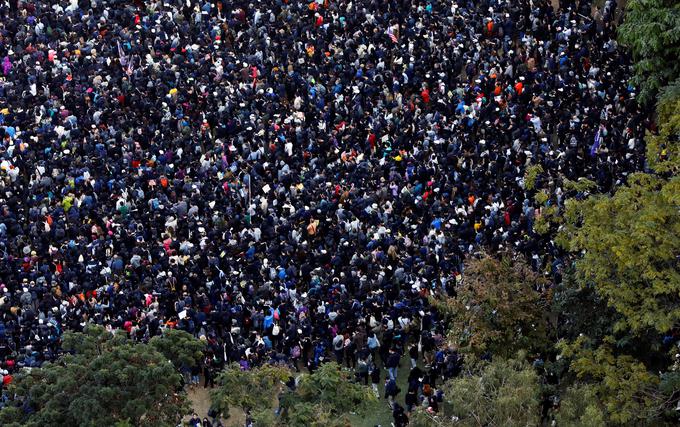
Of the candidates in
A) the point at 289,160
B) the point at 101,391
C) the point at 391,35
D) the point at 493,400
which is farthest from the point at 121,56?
the point at 493,400

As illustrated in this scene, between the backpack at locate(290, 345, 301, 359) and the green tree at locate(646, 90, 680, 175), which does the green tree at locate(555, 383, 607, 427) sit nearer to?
the green tree at locate(646, 90, 680, 175)

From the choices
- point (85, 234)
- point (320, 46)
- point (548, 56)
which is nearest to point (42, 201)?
point (85, 234)

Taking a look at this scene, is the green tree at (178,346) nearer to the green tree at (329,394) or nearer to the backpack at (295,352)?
the green tree at (329,394)

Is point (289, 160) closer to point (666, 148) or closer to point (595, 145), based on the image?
point (595, 145)

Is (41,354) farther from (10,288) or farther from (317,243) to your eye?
(317,243)

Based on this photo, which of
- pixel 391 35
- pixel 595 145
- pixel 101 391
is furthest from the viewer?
pixel 391 35
